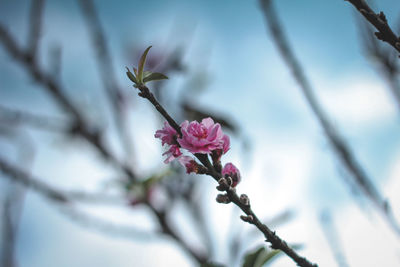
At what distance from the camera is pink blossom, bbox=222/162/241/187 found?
1.19 meters

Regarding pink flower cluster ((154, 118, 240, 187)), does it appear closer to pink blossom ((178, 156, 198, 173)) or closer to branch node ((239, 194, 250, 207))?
pink blossom ((178, 156, 198, 173))

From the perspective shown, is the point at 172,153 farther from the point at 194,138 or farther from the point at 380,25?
the point at 380,25

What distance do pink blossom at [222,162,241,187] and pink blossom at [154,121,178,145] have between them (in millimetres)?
239

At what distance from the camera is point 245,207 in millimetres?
1010

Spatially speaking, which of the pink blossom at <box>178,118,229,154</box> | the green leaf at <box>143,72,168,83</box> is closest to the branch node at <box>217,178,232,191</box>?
the pink blossom at <box>178,118,229,154</box>

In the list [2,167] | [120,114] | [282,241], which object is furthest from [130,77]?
[2,167]

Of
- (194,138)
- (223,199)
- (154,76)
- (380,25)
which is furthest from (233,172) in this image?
(380,25)

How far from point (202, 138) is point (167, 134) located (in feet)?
0.44

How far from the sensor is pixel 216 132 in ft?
3.76

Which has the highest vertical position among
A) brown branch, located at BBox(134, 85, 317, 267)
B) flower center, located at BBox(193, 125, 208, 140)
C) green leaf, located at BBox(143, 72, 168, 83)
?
green leaf, located at BBox(143, 72, 168, 83)

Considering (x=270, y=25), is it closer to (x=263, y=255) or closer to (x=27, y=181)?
(x=263, y=255)

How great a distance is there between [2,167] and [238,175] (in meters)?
2.58

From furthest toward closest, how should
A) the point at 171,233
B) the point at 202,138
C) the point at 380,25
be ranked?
1. the point at 171,233
2. the point at 202,138
3. the point at 380,25

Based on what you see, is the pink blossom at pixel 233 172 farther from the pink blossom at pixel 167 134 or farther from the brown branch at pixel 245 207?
the pink blossom at pixel 167 134
